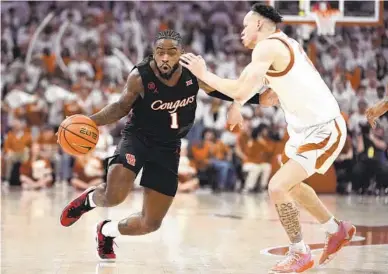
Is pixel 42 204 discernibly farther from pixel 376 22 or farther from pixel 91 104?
pixel 376 22

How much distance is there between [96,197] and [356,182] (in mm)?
9100

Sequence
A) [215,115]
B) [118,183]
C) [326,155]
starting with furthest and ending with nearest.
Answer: [215,115] → [118,183] → [326,155]

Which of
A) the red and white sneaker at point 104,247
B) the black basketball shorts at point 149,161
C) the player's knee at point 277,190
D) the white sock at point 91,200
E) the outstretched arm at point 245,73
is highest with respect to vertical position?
the outstretched arm at point 245,73

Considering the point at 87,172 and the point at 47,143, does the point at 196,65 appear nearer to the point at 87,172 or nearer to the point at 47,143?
the point at 87,172

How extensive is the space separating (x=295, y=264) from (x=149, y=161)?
1.49 meters

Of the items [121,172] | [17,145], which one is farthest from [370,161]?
[121,172]

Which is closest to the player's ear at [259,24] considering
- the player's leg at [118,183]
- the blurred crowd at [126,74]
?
the player's leg at [118,183]

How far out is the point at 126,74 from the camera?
17.7 m

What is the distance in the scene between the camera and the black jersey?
6855 mm

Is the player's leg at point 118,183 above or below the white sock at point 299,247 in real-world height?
above

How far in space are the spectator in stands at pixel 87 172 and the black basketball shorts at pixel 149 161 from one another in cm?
826

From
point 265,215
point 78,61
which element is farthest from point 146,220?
point 78,61

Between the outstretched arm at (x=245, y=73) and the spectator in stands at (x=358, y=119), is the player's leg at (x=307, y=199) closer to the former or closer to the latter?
the outstretched arm at (x=245, y=73)

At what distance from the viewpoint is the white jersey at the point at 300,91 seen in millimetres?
6590
